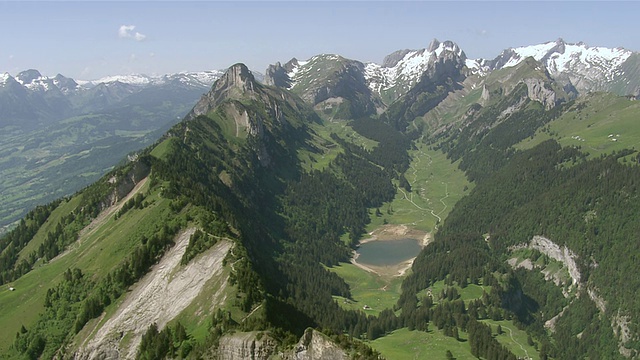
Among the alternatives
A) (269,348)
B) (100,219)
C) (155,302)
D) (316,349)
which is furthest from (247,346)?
(100,219)

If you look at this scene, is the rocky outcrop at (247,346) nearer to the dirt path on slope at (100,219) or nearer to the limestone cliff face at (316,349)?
the limestone cliff face at (316,349)

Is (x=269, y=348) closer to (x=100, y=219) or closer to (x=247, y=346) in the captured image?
(x=247, y=346)

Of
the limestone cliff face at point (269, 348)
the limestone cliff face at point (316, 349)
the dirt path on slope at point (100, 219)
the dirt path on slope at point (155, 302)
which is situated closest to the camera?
the limestone cliff face at point (316, 349)

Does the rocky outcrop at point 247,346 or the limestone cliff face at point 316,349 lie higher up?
the limestone cliff face at point 316,349

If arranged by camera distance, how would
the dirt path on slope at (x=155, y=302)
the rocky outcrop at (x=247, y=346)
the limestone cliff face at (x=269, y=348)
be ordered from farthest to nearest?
1. the dirt path on slope at (x=155, y=302)
2. the rocky outcrop at (x=247, y=346)
3. the limestone cliff face at (x=269, y=348)

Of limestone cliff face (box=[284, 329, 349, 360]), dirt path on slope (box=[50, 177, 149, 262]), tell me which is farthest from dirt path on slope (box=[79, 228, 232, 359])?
dirt path on slope (box=[50, 177, 149, 262])

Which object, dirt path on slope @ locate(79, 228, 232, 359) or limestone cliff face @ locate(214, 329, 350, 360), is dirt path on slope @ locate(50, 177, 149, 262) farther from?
limestone cliff face @ locate(214, 329, 350, 360)

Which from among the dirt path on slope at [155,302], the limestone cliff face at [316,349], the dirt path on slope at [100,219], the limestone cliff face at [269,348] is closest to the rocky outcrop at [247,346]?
the limestone cliff face at [269,348]
